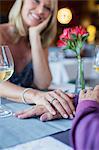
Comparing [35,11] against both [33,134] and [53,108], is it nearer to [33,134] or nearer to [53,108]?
[53,108]

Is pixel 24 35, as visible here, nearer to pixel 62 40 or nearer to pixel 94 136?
pixel 62 40

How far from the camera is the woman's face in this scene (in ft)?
4.39

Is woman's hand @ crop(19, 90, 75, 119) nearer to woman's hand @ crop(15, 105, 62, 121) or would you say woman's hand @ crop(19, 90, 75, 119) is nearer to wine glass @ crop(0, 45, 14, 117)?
woman's hand @ crop(15, 105, 62, 121)

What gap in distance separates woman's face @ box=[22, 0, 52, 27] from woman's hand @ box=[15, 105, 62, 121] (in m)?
0.62

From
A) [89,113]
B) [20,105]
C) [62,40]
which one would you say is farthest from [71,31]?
[89,113]

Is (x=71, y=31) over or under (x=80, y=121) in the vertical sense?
over

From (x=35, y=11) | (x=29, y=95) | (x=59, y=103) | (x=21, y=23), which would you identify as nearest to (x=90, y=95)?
(x=59, y=103)

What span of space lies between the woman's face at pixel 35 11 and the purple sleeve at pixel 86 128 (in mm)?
795

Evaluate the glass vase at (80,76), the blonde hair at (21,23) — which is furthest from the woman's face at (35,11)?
the glass vase at (80,76)

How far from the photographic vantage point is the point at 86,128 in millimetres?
585

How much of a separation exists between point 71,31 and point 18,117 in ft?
1.17

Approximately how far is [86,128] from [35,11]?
0.87 m

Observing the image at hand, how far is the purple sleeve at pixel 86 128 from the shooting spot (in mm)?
564

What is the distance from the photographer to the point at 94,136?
562 millimetres
